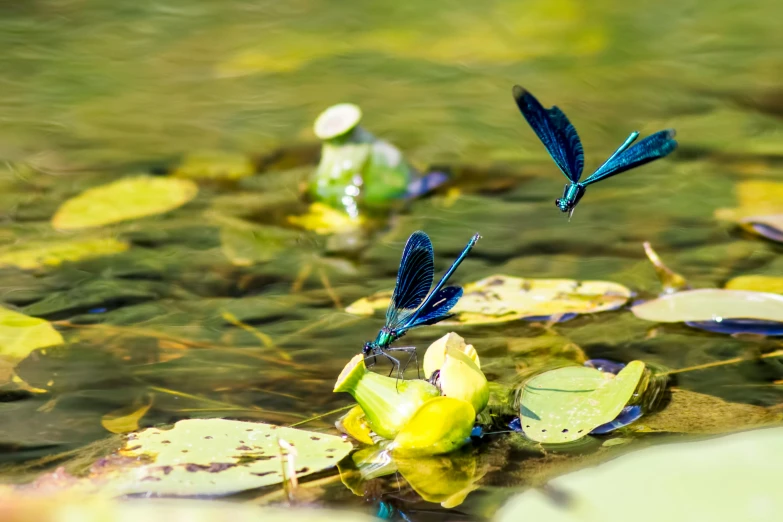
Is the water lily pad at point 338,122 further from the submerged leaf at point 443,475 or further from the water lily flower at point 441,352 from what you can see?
the submerged leaf at point 443,475

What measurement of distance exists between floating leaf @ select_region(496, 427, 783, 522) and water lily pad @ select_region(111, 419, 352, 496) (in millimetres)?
581

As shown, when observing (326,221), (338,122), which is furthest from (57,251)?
(338,122)

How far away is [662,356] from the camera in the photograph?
2.88 metres

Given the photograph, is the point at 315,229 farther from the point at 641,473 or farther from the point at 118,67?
the point at 118,67

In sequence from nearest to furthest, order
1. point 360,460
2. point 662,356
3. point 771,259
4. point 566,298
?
point 360,460 → point 662,356 → point 566,298 → point 771,259

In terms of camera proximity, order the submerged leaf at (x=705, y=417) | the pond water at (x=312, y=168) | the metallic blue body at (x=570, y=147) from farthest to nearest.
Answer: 1. the pond water at (x=312, y=168)
2. the metallic blue body at (x=570, y=147)
3. the submerged leaf at (x=705, y=417)

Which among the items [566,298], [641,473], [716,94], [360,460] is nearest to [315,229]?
[566,298]

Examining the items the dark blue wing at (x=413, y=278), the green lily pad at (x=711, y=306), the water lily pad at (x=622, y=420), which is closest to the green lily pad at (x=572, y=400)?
the water lily pad at (x=622, y=420)

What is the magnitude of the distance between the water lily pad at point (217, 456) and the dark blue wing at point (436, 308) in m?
0.42

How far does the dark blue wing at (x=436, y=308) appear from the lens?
258 centimetres

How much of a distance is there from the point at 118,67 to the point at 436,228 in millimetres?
3284

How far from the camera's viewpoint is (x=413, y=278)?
2613 millimetres

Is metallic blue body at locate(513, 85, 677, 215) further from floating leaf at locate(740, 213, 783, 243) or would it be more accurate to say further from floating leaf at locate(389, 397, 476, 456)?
floating leaf at locate(740, 213, 783, 243)

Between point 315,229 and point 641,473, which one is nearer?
point 641,473
